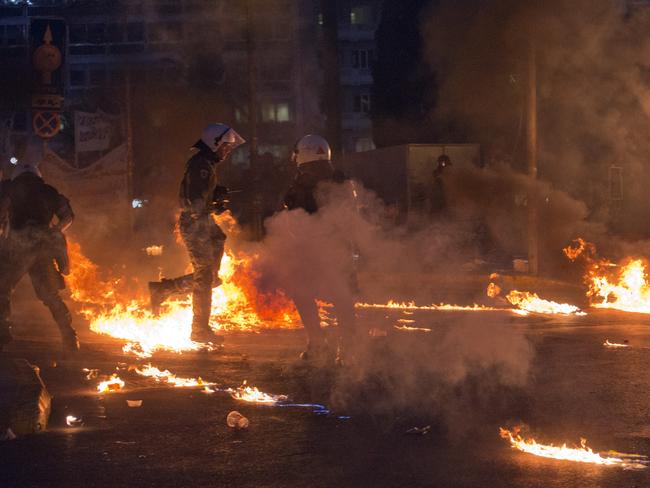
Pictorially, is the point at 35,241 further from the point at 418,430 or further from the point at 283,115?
the point at 283,115

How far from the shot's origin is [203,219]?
30.4ft

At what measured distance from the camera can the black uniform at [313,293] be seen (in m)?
8.34

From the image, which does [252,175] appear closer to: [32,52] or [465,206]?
[465,206]

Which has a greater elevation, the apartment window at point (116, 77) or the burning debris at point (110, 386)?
the apartment window at point (116, 77)

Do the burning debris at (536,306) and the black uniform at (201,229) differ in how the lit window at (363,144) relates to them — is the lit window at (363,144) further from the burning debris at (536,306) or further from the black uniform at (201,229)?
the black uniform at (201,229)

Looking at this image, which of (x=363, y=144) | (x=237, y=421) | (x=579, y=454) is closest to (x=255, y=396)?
(x=237, y=421)

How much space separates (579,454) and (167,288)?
5.19 m

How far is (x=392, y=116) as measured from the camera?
38750 millimetres

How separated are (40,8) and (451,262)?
52.5m

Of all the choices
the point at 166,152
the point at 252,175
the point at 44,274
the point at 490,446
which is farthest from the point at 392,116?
the point at 490,446

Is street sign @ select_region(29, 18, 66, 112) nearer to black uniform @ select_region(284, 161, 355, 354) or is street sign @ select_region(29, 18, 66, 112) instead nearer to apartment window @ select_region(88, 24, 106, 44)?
black uniform @ select_region(284, 161, 355, 354)

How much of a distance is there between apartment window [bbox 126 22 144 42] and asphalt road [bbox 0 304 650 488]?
152 ft

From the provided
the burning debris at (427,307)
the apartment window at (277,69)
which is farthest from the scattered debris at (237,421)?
the apartment window at (277,69)

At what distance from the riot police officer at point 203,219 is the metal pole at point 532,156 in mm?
8654
